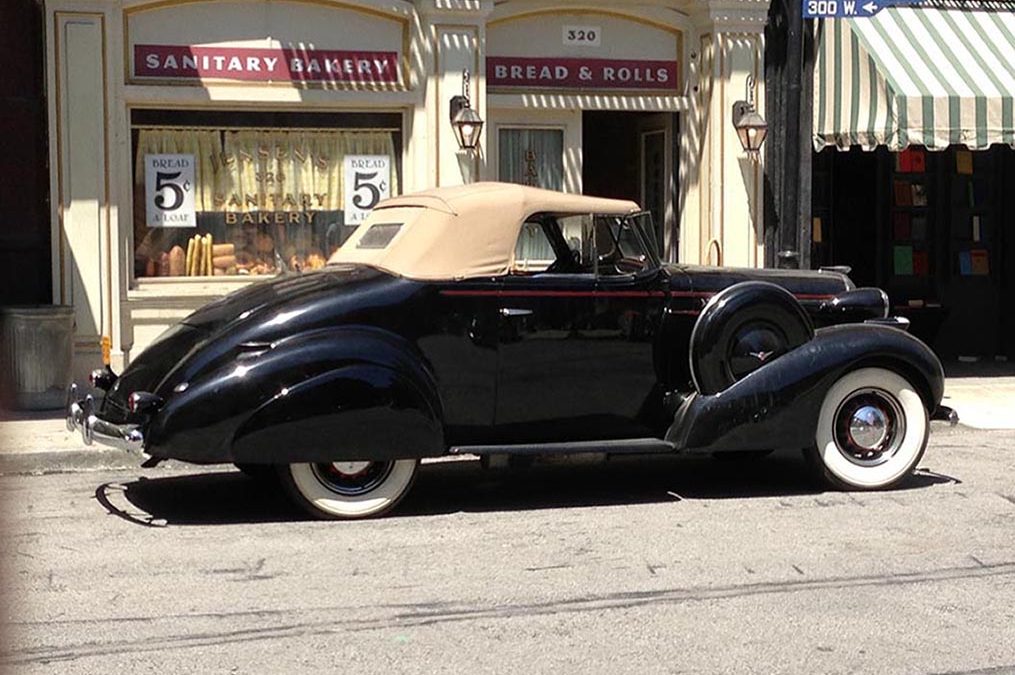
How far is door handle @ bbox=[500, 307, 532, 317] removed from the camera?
7.94 m

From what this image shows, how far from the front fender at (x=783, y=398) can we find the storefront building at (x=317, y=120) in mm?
5193

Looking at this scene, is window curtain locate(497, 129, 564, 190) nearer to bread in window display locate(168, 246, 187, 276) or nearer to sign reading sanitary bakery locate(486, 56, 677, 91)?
sign reading sanitary bakery locate(486, 56, 677, 91)

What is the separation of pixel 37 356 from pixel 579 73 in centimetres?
558

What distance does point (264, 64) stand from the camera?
12406mm

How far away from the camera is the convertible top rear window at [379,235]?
330 inches

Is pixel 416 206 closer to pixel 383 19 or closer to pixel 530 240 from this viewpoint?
pixel 530 240

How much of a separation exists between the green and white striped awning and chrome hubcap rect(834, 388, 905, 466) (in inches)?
201

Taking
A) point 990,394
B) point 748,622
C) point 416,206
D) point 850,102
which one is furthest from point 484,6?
point 748,622

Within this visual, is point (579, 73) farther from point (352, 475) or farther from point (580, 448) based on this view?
point (352, 475)

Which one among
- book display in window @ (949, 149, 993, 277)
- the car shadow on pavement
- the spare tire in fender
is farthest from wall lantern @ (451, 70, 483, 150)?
book display in window @ (949, 149, 993, 277)

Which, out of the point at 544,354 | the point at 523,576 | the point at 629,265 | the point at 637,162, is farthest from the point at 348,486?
the point at 637,162

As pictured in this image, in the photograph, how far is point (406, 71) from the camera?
42.2 feet

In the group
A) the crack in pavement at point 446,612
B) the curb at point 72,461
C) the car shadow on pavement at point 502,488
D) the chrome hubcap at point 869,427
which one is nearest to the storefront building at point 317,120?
the curb at point 72,461

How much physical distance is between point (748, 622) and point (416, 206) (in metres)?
3.64
